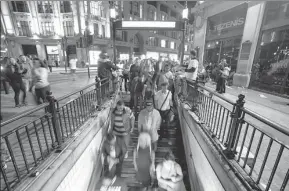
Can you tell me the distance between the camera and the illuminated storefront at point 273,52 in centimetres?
678

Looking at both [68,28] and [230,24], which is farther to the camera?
[68,28]

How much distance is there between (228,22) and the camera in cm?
996

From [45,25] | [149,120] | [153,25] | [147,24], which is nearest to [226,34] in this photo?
[153,25]

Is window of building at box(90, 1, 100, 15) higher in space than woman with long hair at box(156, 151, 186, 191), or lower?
higher

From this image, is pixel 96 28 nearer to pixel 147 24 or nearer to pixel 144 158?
pixel 147 24

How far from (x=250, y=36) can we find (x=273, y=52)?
148 centimetres

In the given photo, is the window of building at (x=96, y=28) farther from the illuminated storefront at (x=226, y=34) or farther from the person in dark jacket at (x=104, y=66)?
the person in dark jacket at (x=104, y=66)

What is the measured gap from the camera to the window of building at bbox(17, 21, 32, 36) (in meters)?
24.2

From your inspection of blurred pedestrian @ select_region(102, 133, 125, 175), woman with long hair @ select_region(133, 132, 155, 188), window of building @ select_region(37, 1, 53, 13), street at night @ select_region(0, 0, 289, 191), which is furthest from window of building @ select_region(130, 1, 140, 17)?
woman with long hair @ select_region(133, 132, 155, 188)

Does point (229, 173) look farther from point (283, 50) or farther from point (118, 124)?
point (283, 50)

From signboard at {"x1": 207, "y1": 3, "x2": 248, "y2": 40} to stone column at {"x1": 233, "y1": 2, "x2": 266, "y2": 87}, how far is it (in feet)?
2.80

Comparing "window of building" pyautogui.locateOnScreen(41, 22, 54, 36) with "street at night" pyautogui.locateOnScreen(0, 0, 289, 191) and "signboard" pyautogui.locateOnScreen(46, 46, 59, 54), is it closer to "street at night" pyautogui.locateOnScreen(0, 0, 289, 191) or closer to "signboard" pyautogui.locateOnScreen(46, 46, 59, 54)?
"signboard" pyautogui.locateOnScreen(46, 46, 59, 54)

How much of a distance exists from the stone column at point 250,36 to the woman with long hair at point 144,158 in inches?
301

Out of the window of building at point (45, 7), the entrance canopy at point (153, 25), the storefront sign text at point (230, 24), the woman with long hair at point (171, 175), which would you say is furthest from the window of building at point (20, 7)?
the woman with long hair at point (171, 175)
